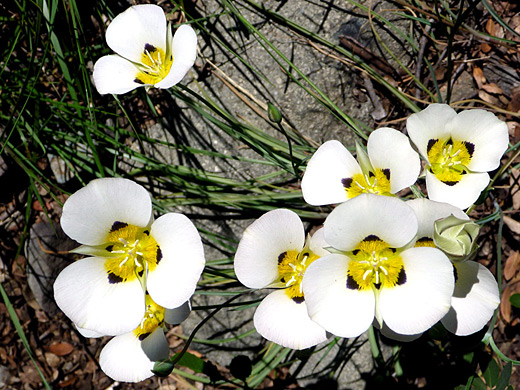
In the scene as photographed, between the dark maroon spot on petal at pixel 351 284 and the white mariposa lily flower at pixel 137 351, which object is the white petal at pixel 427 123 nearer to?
the dark maroon spot on petal at pixel 351 284

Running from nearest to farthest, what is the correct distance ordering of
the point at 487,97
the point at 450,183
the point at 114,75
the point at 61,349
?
the point at 450,183 → the point at 114,75 → the point at 487,97 → the point at 61,349

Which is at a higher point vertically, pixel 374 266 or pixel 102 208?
pixel 102 208

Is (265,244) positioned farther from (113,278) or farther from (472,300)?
(472,300)

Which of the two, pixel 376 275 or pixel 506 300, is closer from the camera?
pixel 376 275

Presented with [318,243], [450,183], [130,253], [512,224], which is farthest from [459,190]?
[130,253]

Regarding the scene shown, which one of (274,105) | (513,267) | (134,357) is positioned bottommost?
(513,267)

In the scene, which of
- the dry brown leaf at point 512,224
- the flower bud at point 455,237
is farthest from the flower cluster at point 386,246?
the dry brown leaf at point 512,224

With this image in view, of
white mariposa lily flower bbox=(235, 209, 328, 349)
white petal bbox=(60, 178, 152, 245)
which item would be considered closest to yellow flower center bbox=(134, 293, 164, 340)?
white petal bbox=(60, 178, 152, 245)
